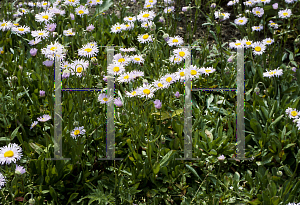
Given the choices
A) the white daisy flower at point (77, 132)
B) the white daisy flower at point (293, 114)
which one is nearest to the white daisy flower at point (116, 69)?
the white daisy flower at point (77, 132)

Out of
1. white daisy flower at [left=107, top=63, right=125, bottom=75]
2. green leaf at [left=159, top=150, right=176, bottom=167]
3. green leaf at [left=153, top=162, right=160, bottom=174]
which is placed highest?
white daisy flower at [left=107, top=63, right=125, bottom=75]

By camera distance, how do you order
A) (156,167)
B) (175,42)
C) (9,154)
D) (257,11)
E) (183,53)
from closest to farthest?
(9,154) → (156,167) → (183,53) → (175,42) → (257,11)

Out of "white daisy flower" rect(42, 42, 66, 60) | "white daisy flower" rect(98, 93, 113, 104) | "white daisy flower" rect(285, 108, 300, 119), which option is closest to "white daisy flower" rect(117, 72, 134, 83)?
"white daisy flower" rect(98, 93, 113, 104)

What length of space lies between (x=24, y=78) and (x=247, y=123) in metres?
2.19

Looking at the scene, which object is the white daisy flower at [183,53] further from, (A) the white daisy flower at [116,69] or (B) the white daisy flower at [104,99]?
(B) the white daisy flower at [104,99]

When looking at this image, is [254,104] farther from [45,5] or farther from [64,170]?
[45,5]

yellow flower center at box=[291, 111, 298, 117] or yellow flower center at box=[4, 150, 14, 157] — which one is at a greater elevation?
yellow flower center at box=[291, 111, 298, 117]

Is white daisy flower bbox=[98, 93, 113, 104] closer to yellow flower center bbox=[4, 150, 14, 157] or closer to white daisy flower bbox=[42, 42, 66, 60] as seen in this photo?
white daisy flower bbox=[42, 42, 66, 60]

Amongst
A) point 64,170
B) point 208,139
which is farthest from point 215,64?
point 64,170

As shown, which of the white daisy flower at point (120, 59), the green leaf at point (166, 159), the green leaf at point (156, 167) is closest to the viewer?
the green leaf at point (156, 167)

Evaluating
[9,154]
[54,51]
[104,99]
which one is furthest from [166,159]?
[54,51]

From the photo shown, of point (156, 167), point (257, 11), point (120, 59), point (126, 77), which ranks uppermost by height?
point (257, 11)

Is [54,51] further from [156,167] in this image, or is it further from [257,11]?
[257,11]

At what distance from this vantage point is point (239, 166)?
2564 millimetres
